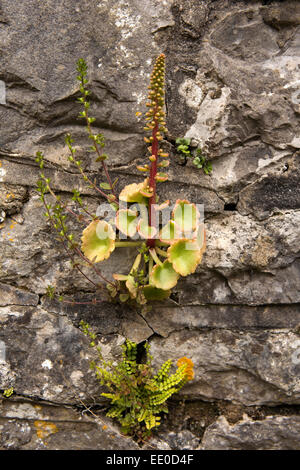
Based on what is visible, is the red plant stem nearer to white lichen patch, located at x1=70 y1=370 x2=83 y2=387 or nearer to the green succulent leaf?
the green succulent leaf

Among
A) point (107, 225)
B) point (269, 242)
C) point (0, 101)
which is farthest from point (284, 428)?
point (0, 101)

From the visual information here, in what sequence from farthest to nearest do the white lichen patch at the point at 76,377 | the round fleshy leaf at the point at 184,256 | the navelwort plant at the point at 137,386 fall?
1. the white lichen patch at the point at 76,377
2. the navelwort plant at the point at 137,386
3. the round fleshy leaf at the point at 184,256

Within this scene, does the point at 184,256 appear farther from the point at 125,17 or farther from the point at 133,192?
the point at 125,17

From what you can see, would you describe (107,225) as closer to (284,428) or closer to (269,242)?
(269,242)

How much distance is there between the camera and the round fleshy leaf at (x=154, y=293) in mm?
2131

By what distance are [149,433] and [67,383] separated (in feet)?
1.67

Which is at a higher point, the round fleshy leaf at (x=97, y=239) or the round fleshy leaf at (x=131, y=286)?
the round fleshy leaf at (x=97, y=239)

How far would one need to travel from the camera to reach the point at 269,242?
7.16ft

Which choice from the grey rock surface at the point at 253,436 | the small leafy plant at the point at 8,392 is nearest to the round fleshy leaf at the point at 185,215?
the grey rock surface at the point at 253,436

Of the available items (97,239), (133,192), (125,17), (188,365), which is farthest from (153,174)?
(188,365)

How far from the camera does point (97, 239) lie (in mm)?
2096

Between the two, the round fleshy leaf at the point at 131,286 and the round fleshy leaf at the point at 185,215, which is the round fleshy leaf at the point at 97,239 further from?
the round fleshy leaf at the point at 185,215

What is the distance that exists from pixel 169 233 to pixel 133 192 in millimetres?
275

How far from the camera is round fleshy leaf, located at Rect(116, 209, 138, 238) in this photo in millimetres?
2064
